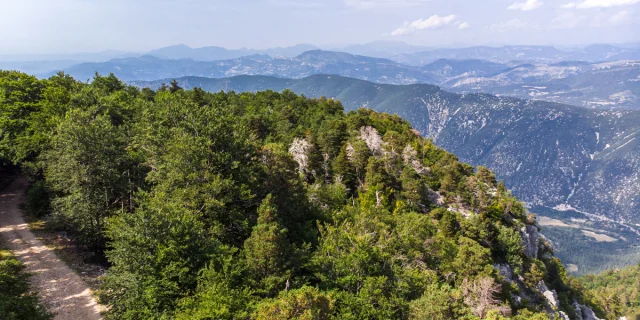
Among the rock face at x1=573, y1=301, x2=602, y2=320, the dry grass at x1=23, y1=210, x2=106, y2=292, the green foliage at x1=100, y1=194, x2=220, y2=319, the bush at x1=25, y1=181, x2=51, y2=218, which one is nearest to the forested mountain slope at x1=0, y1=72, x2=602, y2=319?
the green foliage at x1=100, y1=194, x2=220, y2=319

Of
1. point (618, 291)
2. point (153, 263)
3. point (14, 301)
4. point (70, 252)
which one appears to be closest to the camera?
point (14, 301)

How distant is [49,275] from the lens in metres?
25.8

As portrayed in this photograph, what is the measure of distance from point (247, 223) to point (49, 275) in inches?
619

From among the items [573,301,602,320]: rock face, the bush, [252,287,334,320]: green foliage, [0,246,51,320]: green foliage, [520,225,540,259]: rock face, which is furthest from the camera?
[573,301,602,320]: rock face

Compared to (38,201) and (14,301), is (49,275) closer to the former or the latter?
(14,301)

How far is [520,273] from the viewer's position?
44062 mm

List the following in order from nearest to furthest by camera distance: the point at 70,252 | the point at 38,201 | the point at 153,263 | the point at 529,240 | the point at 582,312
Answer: the point at 153,263 < the point at 70,252 < the point at 38,201 < the point at 529,240 < the point at 582,312

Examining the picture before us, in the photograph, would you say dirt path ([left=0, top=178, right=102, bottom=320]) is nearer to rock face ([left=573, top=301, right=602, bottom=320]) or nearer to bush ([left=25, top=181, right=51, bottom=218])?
bush ([left=25, top=181, right=51, bottom=218])

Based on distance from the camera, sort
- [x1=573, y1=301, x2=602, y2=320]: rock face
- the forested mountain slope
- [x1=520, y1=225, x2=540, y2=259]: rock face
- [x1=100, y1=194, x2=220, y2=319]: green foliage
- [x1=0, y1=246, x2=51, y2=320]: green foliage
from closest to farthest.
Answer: [x1=0, y1=246, x2=51, y2=320]: green foliage
[x1=100, y1=194, x2=220, y2=319]: green foliage
the forested mountain slope
[x1=520, y1=225, x2=540, y2=259]: rock face
[x1=573, y1=301, x2=602, y2=320]: rock face

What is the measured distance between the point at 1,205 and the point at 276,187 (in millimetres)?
30888

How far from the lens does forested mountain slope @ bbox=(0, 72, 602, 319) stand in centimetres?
1930

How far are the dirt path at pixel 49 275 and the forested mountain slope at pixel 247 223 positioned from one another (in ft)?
8.92

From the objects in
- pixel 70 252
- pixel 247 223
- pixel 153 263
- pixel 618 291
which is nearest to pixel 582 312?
pixel 247 223

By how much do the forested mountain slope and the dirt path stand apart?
2.72 meters
